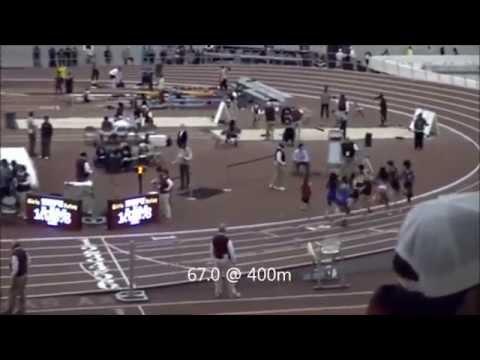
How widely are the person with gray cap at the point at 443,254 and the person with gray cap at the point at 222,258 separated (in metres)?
9.05

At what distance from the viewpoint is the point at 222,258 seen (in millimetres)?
11148

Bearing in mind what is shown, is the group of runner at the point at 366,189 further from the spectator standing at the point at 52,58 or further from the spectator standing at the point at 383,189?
the spectator standing at the point at 52,58

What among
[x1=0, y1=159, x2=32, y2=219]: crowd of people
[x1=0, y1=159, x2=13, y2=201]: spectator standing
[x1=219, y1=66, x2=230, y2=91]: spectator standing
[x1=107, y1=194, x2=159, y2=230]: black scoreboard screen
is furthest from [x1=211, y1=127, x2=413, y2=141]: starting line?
[x1=107, y1=194, x2=159, y2=230]: black scoreboard screen

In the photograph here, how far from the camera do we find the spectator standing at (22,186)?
46.9 feet

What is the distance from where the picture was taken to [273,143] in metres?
20.7

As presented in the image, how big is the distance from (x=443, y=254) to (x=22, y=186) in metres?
13.5

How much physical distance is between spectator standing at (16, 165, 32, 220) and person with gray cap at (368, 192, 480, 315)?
41.6 feet

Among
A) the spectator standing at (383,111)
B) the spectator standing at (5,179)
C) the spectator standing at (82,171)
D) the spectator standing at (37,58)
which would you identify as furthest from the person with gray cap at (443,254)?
the spectator standing at (37,58)

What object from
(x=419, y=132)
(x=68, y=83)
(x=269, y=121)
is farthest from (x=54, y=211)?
(x=68, y=83)
